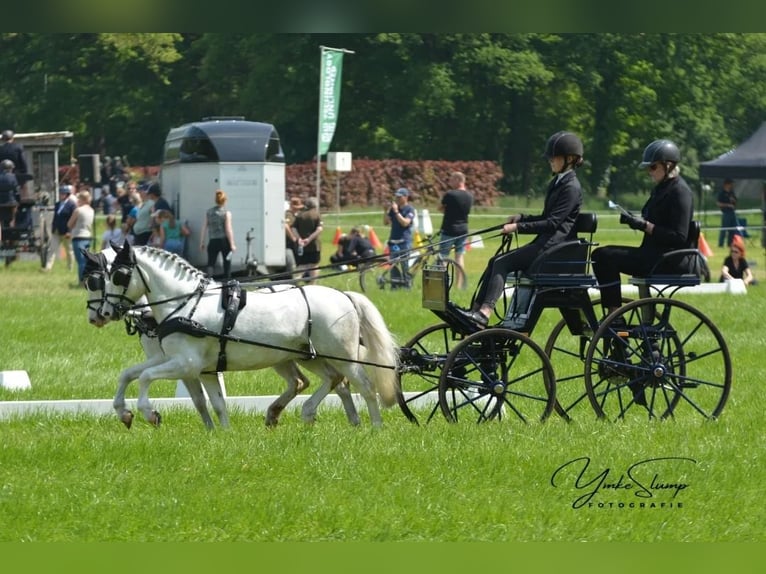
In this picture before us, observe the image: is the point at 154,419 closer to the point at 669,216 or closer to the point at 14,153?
the point at 669,216

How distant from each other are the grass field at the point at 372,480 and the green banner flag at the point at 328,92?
929 inches

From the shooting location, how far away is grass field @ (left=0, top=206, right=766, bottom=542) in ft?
23.8

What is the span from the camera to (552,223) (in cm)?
995

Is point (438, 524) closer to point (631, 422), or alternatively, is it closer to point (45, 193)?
point (631, 422)

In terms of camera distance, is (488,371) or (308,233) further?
(308,233)

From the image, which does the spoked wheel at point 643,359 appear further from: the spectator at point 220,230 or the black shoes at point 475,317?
the spectator at point 220,230

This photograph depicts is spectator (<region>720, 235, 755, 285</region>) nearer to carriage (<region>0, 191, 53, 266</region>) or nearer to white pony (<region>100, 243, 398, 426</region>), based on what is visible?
carriage (<region>0, 191, 53, 266</region>)

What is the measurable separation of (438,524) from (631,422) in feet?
9.72

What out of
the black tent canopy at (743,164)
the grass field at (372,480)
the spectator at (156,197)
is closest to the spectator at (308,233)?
the spectator at (156,197)


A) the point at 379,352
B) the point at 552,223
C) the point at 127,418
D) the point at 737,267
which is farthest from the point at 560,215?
the point at 737,267

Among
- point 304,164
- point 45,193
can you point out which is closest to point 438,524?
point 45,193

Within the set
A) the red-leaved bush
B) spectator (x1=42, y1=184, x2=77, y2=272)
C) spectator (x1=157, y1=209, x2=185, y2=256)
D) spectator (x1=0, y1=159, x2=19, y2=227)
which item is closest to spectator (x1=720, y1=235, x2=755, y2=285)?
spectator (x1=157, y1=209, x2=185, y2=256)

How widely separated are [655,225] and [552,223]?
0.72m

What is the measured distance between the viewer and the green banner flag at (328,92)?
111 feet
